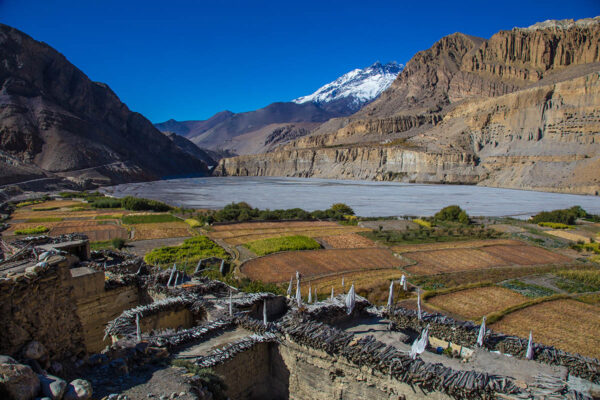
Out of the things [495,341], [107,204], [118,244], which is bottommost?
[118,244]

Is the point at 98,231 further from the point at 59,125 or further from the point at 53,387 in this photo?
the point at 59,125

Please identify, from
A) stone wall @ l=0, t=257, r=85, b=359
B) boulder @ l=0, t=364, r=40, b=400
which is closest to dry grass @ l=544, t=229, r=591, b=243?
stone wall @ l=0, t=257, r=85, b=359

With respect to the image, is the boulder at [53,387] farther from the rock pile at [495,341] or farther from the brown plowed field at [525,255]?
the brown plowed field at [525,255]

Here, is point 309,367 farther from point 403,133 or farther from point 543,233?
point 403,133

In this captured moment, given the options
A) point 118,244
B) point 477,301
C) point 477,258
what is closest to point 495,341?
point 477,301

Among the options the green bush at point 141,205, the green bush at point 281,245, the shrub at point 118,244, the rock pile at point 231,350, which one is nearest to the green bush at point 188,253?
the green bush at point 281,245

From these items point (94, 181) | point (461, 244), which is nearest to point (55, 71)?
point (94, 181)

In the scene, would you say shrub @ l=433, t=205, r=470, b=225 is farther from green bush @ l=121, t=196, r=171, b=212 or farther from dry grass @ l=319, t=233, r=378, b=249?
green bush @ l=121, t=196, r=171, b=212
